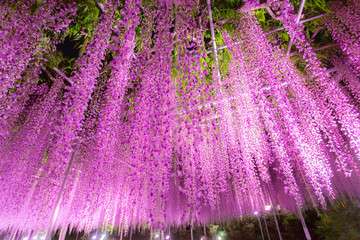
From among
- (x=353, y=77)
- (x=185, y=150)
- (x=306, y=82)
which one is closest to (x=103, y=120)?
(x=185, y=150)

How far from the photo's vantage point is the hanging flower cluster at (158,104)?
202cm

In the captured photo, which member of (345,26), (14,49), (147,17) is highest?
(345,26)

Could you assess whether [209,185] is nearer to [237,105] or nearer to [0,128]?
[237,105]

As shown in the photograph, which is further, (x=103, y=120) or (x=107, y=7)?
(x=103, y=120)

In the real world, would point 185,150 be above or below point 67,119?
below

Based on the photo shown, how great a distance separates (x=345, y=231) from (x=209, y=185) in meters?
5.37

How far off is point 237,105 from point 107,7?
2714mm

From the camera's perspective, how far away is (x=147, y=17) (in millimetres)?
2586

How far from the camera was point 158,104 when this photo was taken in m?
2.00

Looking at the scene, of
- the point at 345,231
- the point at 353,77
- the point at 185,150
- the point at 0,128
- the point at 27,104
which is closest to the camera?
the point at 185,150

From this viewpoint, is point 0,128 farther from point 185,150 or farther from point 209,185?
point 209,185

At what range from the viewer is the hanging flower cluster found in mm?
2023

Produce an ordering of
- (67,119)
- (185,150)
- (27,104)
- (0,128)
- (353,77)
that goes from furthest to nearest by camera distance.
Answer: (27,104), (353,77), (0,128), (185,150), (67,119)

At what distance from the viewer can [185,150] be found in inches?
88.1
